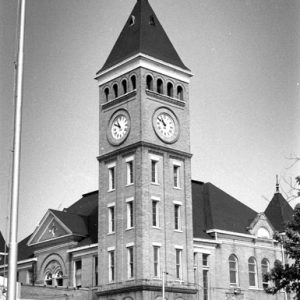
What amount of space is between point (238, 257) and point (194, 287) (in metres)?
7.26

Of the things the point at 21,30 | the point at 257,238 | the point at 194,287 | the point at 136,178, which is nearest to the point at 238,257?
the point at 257,238

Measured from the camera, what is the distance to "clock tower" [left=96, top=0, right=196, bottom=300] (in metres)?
53.7

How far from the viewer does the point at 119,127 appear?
57156mm

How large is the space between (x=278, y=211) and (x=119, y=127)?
2023 centimetres

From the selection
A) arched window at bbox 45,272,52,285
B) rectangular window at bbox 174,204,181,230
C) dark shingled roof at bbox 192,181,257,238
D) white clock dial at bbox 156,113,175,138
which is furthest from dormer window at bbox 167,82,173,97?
arched window at bbox 45,272,52,285

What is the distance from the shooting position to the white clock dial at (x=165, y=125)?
56475 millimetres

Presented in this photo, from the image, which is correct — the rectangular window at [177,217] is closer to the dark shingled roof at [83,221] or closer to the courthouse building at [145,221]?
the courthouse building at [145,221]

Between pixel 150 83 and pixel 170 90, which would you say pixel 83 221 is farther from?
pixel 150 83

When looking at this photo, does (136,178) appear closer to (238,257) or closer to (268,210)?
(238,257)

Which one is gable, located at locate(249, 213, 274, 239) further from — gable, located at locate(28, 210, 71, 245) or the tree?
the tree

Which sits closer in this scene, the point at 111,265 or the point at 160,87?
the point at 111,265

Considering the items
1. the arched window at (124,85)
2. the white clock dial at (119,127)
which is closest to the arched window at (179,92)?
the arched window at (124,85)

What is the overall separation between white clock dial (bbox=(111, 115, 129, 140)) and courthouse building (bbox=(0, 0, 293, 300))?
0.08 m

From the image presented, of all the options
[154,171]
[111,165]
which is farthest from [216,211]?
[111,165]
